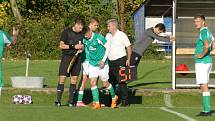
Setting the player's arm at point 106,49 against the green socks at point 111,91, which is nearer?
the player's arm at point 106,49

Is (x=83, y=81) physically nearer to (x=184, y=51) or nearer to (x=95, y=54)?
(x=95, y=54)

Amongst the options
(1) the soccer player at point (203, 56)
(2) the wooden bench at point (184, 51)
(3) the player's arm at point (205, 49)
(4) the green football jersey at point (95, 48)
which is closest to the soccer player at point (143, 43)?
(4) the green football jersey at point (95, 48)

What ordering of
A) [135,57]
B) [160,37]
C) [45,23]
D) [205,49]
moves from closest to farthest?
[205,49], [135,57], [160,37], [45,23]

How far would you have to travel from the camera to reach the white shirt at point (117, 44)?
15383 mm

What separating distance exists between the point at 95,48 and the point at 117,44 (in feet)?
2.54

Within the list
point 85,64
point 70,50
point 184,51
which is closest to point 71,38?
point 70,50

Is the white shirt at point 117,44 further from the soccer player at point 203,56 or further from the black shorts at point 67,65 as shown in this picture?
the soccer player at point 203,56

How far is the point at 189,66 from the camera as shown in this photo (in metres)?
19.2

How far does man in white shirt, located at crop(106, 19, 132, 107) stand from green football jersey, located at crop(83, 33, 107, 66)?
556 millimetres

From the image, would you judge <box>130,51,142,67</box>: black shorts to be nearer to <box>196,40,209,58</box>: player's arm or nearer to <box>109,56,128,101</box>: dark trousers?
<box>109,56,128,101</box>: dark trousers

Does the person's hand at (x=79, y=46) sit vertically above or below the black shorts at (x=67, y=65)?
above

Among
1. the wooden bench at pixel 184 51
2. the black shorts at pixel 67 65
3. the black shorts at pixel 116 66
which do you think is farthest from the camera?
the wooden bench at pixel 184 51

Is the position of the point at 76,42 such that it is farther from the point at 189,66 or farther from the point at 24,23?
the point at 24,23

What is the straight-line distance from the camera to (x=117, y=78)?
1571 cm
